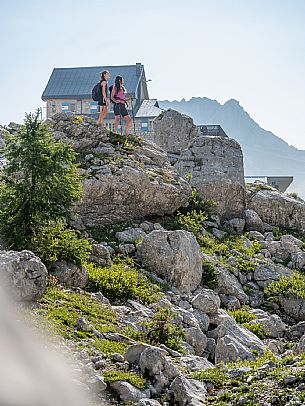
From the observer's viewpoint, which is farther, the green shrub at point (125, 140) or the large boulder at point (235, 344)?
the green shrub at point (125, 140)

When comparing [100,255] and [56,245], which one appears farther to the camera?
[100,255]

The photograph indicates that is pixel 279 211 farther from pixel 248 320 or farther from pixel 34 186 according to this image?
pixel 34 186

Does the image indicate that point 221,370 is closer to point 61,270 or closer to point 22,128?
point 61,270

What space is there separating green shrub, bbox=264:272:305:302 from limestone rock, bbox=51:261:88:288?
6.39 m

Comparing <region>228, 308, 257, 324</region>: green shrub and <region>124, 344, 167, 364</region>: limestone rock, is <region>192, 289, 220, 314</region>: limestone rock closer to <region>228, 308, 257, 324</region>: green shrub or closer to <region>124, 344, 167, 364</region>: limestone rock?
<region>228, 308, 257, 324</region>: green shrub

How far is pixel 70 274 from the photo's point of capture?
1473 cm

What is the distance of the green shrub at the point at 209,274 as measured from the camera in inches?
746

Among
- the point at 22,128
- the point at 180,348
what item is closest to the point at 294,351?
the point at 180,348

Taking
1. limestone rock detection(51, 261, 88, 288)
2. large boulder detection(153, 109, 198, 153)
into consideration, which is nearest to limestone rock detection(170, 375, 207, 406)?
limestone rock detection(51, 261, 88, 288)

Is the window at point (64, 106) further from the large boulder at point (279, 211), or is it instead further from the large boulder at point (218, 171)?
the large boulder at point (279, 211)

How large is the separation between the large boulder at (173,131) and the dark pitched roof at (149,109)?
22.4m

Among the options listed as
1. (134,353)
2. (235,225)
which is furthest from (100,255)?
(235,225)

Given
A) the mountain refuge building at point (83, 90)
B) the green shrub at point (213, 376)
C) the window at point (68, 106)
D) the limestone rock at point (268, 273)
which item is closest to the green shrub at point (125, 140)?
the limestone rock at point (268, 273)

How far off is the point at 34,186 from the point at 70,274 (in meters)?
2.13
